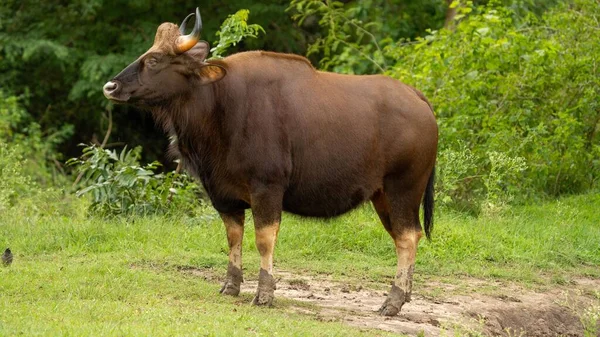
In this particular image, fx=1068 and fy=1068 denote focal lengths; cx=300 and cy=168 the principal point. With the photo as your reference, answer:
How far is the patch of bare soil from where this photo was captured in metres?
8.12

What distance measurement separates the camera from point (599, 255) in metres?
11.2

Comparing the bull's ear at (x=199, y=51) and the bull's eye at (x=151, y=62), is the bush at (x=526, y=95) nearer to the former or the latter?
the bull's ear at (x=199, y=51)

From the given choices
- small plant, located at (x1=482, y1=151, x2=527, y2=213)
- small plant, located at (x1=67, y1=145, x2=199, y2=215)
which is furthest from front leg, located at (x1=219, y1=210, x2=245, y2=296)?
small plant, located at (x1=482, y1=151, x2=527, y2=213)

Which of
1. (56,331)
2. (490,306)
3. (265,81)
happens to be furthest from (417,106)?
(56,331)

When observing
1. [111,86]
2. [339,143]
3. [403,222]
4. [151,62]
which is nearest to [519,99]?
[403,222]

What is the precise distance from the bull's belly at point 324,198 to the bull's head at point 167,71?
1092 millimetres

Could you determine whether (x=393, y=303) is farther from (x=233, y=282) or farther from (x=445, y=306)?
(x=233, y=282)

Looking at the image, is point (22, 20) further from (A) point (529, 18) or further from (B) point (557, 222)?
(B) point (557, 222)

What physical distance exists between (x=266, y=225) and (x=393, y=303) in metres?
1.20

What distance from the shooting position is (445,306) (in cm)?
882

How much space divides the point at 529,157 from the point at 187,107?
21.3ft

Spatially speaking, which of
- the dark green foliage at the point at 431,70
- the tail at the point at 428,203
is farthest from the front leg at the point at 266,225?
the dark green foliage at the point at 431,70

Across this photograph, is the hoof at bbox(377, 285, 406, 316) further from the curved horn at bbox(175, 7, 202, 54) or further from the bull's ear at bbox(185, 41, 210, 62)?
the curved horn at bbox(175, 7, 202, 54)

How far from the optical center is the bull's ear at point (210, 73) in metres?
8.08
